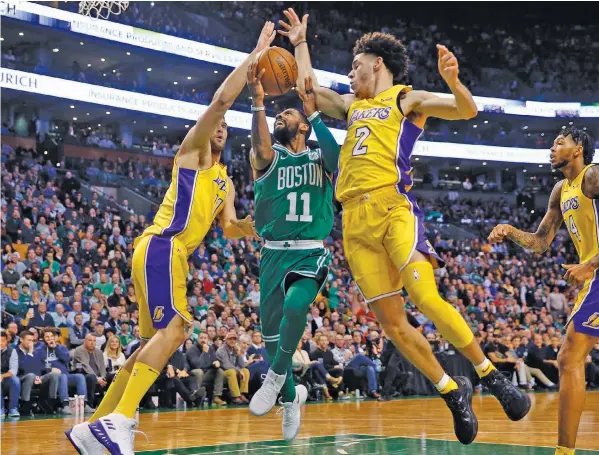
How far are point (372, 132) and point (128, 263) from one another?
1303 cm

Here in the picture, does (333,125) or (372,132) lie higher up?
(333,125)

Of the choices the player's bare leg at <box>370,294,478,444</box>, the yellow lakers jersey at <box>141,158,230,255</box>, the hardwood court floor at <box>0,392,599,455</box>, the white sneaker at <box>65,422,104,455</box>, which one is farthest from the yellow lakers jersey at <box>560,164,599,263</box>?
the white sneaker at <box>65,422,104,455</box>

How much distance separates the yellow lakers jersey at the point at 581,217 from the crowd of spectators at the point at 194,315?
8.08 m

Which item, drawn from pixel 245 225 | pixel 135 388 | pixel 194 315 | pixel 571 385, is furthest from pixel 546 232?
pixel 194 315

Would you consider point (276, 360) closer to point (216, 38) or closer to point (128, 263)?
point (128, 263)

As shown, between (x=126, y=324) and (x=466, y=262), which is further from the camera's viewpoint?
(x=466, y=262)

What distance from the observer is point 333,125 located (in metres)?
33.3

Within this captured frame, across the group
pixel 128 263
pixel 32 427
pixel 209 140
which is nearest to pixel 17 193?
pixel 128 263

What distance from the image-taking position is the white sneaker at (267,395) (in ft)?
19.1

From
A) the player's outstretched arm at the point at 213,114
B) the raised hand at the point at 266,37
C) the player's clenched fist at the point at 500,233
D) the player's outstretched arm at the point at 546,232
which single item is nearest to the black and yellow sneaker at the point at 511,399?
the player's clenched fist at the point at 500,233

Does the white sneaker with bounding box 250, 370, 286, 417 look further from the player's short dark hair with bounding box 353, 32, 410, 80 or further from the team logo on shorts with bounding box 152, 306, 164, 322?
the player's short dark hair with bounding box 353, 32, 410, 80

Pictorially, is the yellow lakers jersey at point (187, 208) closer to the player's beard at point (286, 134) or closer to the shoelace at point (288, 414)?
the player's beard at point (286, 134)

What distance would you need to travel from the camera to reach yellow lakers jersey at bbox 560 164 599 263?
596 centimetres

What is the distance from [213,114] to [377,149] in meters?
1.17
